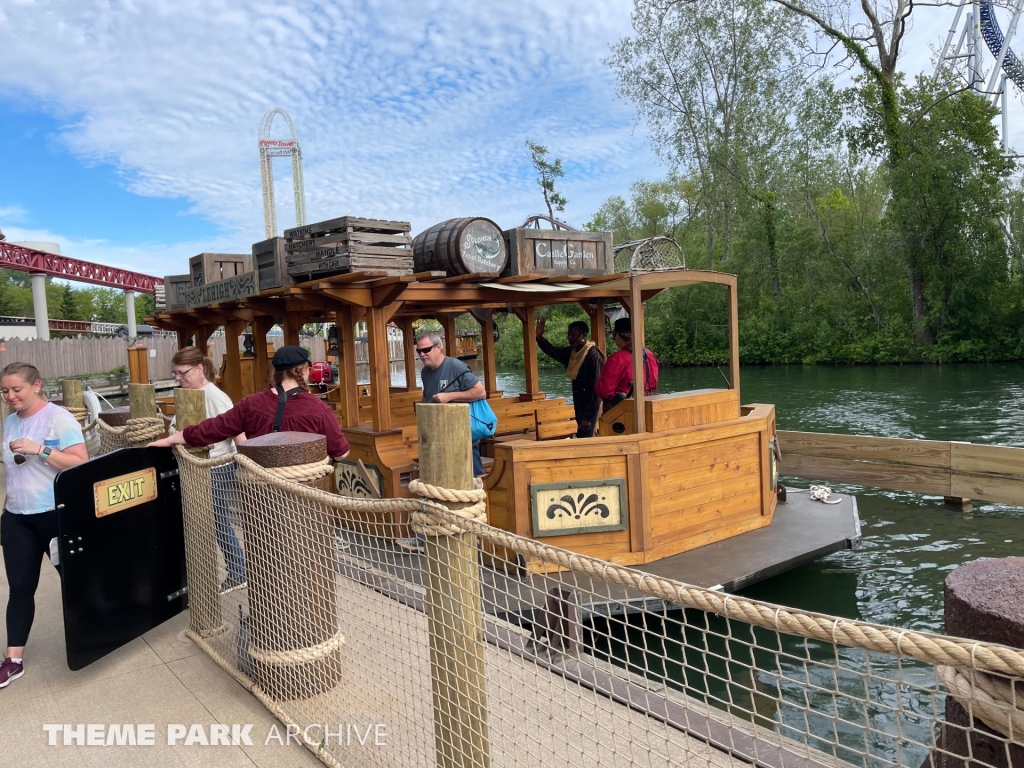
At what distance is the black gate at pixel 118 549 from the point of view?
11.6 feet

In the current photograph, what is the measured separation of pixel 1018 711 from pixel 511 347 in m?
40.7

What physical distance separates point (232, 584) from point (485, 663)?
2.45m

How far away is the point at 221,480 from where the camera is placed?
4.02m

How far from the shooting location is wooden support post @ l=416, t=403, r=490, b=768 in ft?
8.12

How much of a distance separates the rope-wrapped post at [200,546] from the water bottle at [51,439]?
588 mm

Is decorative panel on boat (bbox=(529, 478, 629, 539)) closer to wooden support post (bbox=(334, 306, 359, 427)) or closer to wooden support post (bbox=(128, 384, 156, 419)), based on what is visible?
wooden support post (bbox=(334, 306, 359, 427))

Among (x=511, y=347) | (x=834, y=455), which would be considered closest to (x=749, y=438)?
(x=834, y=455)

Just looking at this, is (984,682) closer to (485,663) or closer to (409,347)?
(485,663)

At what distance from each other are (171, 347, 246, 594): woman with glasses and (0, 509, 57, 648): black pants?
2.52 ft

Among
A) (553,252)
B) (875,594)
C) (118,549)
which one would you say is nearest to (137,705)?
(118,549)

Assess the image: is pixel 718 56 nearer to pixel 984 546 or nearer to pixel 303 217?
pixel 984 546

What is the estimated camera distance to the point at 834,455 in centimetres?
1064

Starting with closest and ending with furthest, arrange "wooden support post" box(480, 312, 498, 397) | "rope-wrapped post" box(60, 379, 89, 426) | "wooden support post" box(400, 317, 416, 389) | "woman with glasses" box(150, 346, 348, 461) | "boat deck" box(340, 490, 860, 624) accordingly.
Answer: "woman with glasses" box(150, 346, 348, 461), "boat deck" box(340, 490, 860, 624), "rope-wrapped post" box(60, 379, 89, 426), "wooden support post" box(480, 312, 498, 397), "wooden support post" box(400, 317, 416, 389)

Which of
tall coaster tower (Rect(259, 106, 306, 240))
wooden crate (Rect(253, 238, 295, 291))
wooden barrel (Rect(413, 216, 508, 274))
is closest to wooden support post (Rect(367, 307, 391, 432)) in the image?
wooden barrel (Rect(413, 216, 508, 274))
